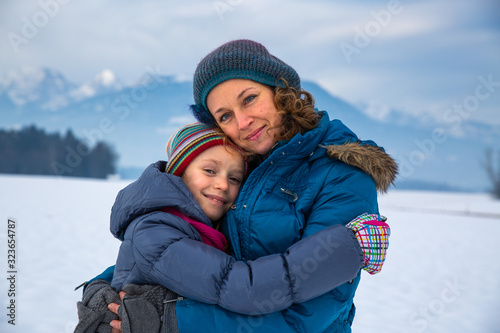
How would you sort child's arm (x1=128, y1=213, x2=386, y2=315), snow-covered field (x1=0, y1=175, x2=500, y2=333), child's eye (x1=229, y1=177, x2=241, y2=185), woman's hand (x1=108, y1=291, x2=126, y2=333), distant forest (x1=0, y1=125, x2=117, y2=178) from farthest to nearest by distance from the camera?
distant forest (x1=0, y1=125, x2=117, y2=178)
snow-covered field (x1=0, y1=175, x2=500, y2=333)
child's eye (x1=229, y1=177, x2=241, y2=185)
woman's hand (x1=108, y1=291, x2=126, y2=333)
child's arm (x1=128, y1=213, x2=386, y2=315)

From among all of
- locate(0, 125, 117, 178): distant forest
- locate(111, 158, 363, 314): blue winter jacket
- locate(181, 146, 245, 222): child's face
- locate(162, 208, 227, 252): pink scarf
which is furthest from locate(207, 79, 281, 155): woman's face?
locate(0, 125, 117, 178): distant forest

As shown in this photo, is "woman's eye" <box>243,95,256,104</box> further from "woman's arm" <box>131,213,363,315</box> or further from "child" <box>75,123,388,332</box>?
"woman's arm" <box>131,213,363,315</box>

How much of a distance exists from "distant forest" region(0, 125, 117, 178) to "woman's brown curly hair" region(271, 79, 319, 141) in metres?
41.6

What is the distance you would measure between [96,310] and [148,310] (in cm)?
35

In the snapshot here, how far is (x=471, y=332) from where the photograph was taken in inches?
183

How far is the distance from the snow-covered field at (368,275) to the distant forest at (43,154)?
32.2m

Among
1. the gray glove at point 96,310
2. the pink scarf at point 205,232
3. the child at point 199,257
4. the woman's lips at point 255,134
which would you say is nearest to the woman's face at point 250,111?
the woman's lips at point 255,134

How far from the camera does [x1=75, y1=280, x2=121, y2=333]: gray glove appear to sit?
1712 mm

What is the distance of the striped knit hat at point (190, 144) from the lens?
6.57ft

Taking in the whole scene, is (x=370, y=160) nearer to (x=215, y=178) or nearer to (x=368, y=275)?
(x=215, y=178)

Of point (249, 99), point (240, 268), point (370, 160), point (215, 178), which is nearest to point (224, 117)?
point (249, 99)

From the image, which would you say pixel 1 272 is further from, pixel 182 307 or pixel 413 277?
pixel 413 277

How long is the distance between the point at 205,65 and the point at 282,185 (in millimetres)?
712

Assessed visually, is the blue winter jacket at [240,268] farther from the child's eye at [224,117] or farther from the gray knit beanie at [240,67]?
the gray knit beanie at [240,67]
